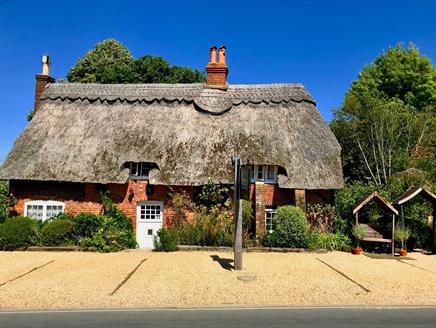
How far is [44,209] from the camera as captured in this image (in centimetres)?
1689

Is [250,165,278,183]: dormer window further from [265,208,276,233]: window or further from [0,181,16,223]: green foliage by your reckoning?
[0,181,16,223]: green foliage

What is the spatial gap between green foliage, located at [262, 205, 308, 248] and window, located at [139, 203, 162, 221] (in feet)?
16.5

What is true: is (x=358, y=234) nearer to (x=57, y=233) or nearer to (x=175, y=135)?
(x=175, y=135)

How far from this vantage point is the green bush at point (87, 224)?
1509cm

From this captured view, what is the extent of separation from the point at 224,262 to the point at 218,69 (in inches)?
440

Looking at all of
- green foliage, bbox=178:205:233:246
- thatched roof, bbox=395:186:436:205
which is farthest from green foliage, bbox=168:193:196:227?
thatched roof, bbox=395:186:436:205

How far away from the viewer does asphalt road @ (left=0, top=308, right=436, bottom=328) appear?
6.49m

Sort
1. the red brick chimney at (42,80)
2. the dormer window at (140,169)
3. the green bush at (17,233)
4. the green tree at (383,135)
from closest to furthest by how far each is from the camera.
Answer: the green bush at (17,233)
the dormer window at (140,169)
the red brick chimney at (42,80)
the green tree at (383,135)

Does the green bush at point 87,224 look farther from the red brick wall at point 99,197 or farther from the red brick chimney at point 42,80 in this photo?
the red brick chimney at point 42,80

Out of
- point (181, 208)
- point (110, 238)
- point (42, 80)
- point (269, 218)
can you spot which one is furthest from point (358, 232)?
point (42, 80)

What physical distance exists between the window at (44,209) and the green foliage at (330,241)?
11030 mm

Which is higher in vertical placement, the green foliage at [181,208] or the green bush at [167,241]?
the green foliage at [181,208]

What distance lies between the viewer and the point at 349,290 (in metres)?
9.08

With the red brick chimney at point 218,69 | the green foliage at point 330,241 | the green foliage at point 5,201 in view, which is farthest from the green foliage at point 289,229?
the green foliage at point 5,201
